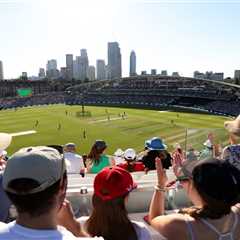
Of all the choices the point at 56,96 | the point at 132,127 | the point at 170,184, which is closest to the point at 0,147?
the point at 170,184

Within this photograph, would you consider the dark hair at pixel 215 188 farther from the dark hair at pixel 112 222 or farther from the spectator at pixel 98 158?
the spectator at pixel 98 158

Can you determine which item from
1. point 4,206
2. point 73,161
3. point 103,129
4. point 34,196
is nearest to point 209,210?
point 34,196

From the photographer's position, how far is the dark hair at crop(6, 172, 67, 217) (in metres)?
1.82

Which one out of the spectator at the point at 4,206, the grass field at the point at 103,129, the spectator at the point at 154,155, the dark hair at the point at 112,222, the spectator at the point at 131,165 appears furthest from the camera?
the grass field at the point at 103,129

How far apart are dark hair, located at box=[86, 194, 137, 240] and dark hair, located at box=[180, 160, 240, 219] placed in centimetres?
44

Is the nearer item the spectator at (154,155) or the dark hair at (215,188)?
the dark hair at (215,188)

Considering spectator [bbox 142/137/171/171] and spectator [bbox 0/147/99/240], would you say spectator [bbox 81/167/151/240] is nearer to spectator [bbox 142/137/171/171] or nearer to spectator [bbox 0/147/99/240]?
spectator [bbox 0/147/99/240]

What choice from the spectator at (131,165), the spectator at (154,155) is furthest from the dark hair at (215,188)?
the spectator at (131,165)

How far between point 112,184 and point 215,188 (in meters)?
0.67

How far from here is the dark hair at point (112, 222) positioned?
2.31 meters

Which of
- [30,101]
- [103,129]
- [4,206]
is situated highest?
[4,206]

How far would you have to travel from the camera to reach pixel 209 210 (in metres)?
2.37

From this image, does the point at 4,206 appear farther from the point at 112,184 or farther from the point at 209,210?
the point at 209,210

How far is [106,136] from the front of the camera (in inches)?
1334
